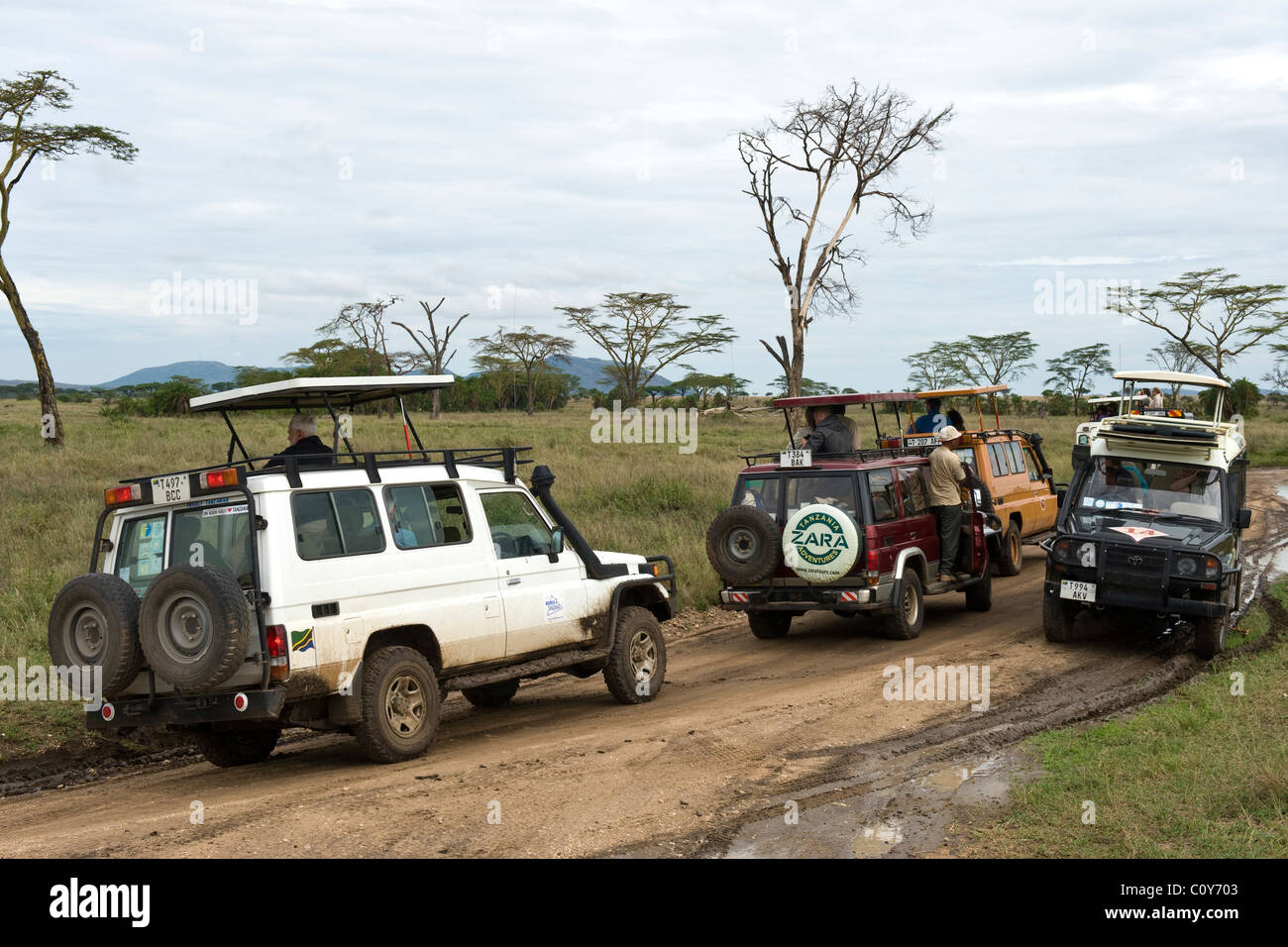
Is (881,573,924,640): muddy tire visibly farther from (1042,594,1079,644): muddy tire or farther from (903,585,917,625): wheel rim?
Result: (1042,594,1079,644): muddy tire

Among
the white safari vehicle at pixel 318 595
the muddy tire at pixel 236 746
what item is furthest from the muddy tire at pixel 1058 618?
the muddy tire at pixel 236 746

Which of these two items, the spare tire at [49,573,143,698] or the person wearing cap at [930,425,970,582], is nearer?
the spare tire at [49,573,143,698]

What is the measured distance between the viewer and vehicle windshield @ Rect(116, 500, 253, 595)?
705 cm

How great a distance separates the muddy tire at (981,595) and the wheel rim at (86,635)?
9.50 metres

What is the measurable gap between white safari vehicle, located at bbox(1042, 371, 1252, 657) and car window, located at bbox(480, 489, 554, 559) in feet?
17.3

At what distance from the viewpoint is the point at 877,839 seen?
5938mm

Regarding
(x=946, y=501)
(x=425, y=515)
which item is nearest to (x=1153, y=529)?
(x=946, y=501)

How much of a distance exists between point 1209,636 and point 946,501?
303cm

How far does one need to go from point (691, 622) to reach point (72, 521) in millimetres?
8856

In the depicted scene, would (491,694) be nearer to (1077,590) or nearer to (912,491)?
(912,491)

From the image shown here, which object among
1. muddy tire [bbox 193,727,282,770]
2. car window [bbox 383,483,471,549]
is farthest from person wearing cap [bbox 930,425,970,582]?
muddy tire [bbox 193,727,282,770]

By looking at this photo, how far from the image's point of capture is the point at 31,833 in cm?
629
